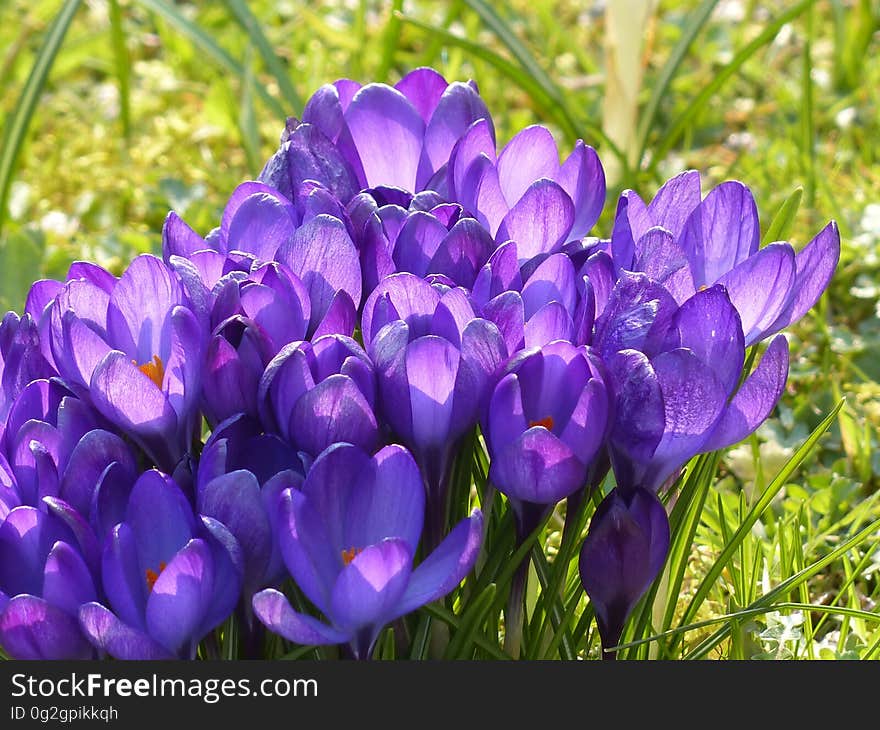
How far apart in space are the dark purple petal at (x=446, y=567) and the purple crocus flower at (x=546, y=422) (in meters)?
0.06

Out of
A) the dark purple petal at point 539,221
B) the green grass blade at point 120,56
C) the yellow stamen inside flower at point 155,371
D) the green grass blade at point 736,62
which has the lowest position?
the yellow stamen inside flower at point 155,371

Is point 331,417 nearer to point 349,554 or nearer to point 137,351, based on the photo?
point 349,554

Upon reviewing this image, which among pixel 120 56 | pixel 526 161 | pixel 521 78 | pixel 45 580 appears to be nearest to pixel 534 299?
pixel 526 161

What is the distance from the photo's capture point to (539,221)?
3.34 feet

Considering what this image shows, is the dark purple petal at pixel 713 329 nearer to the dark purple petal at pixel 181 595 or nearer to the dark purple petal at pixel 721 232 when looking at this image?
the dark purple petal at pixel 721 232

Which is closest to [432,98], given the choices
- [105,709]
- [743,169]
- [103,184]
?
[105,709]

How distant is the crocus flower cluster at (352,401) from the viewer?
0.81m

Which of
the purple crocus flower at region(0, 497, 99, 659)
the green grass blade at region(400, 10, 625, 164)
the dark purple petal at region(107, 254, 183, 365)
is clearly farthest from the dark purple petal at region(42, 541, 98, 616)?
the green grass blade at region(400, 10, 625, 164)

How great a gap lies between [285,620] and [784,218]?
67cm

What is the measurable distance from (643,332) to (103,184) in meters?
2.01

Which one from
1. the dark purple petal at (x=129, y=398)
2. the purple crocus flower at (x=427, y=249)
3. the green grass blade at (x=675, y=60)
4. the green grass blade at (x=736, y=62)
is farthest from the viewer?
the green grass blade at (x=675, y=60)

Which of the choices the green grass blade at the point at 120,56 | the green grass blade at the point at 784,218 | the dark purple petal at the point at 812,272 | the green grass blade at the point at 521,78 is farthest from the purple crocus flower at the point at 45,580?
Result: the green grass blade at the point at 120,56

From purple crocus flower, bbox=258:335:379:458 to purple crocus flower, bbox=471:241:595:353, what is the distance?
106 millimetres

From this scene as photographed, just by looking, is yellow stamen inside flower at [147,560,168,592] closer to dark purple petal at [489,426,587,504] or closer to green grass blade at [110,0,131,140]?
dark purple petal at [489,426,587,504]
